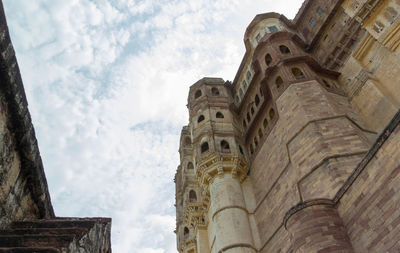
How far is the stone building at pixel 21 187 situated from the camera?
315 centimetres

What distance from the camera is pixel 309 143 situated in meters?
12.3

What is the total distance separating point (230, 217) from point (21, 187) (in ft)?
39.6

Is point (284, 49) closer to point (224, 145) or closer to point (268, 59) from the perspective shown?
point (268, 59)

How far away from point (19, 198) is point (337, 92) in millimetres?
14732

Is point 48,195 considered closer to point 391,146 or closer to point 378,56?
point 391,146

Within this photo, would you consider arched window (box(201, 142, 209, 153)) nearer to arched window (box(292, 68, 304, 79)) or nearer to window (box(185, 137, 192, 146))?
arched window (box(292, 68, 304, 79))

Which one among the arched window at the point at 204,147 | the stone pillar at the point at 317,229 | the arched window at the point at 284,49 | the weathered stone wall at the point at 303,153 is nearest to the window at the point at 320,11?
the arched window at the point at 284,49

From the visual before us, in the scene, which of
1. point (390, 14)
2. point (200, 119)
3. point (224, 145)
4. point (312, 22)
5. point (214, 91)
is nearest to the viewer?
point (390, 14)

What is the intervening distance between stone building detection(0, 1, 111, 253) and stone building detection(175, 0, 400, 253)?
642 cm

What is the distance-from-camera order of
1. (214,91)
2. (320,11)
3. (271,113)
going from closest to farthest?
(271,113) < (320,11) < (214,91)

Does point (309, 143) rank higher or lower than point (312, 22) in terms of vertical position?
lower

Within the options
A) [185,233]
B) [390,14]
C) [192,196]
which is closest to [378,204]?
[390,14]

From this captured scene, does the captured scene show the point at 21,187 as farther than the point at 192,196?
No

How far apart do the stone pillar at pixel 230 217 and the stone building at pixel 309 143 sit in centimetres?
5
